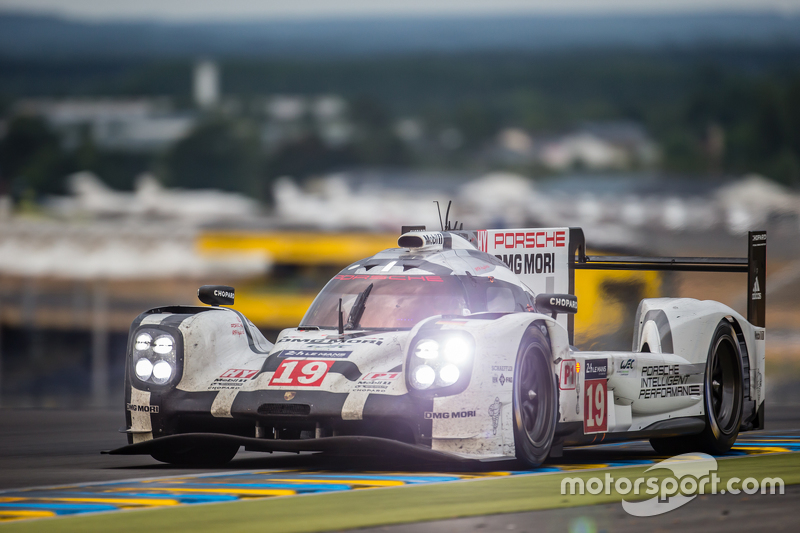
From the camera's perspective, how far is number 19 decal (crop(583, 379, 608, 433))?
27.5 feet

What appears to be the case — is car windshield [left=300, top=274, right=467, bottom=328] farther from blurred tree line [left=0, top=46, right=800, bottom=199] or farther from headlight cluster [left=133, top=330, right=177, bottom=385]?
blurred tree line [left=0, top=46, right=800, bottom=199]

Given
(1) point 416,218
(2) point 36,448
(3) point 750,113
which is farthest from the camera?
(3) point 750,113

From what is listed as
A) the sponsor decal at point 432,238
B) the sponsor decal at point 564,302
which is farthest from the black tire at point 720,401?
the sponsor decal at point 432,238

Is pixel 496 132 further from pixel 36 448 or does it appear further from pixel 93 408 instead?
pixel 36 448

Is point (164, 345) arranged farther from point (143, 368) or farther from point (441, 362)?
point (441, 362)

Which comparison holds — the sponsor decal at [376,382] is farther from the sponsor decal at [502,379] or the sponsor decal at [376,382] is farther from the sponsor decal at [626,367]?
the sponsor decal at [626,367]

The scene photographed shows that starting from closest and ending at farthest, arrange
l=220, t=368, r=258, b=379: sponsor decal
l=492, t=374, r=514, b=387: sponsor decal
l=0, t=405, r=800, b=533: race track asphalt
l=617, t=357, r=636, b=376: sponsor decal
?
l=0, t=405, r=800, b=533: race track asphalt < l=492, t=374, r=514, b=387: sponsor decal < l=220, t=368, r=258, b=379: sponsor decal < l=617, t=357, r=636, b=376: sponsor decal

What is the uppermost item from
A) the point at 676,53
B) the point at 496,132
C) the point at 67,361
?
the point at 676,53

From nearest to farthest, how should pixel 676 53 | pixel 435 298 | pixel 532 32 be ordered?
pixel 435 298 < pixel 676 53 < pixel 532 32

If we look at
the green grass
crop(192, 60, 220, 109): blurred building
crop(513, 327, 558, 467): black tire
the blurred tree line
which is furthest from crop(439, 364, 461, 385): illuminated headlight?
crop(192, 60, 220, 109): blurred building

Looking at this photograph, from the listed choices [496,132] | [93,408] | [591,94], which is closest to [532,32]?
[591,94]

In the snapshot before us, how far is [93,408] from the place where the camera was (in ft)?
51.0

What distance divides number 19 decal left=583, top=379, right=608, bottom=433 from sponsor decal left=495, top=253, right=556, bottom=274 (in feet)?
7.54

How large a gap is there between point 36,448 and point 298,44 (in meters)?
107
